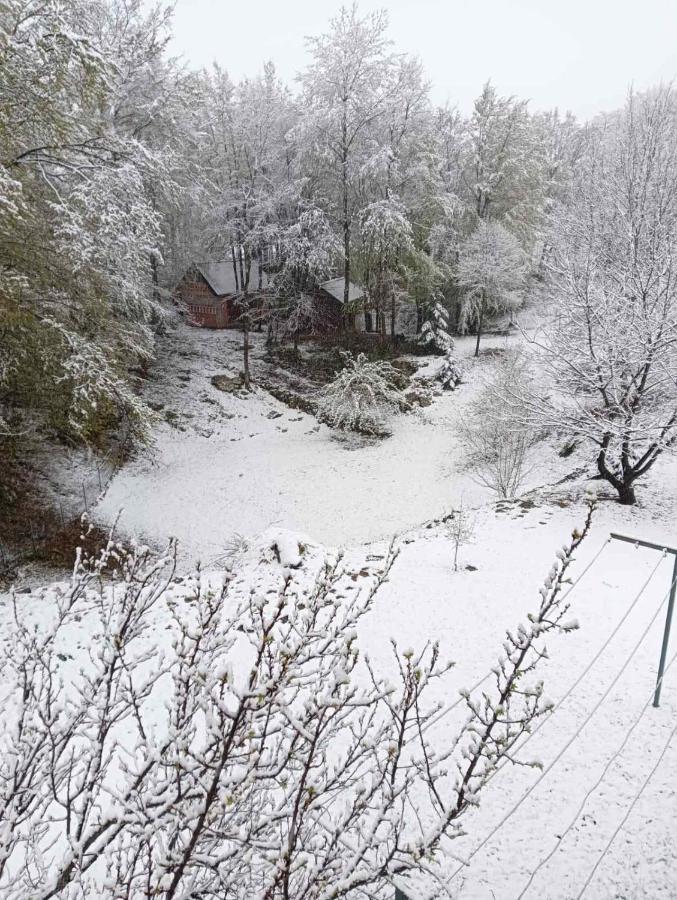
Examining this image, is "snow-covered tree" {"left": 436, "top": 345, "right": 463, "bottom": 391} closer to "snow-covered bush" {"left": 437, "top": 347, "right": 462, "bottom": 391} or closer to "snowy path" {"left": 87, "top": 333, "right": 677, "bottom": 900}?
"snow-covered bush" {"left": 437, "top": 347, "right": 462, "bottom": 391}

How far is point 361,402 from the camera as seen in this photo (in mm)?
18656

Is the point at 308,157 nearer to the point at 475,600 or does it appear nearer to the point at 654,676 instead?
the point at 475,600

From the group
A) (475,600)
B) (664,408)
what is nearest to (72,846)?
(475,600)

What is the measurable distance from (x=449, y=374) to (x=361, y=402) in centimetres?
514

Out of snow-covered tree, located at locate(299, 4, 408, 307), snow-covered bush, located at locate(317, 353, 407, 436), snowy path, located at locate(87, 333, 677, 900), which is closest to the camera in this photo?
snowy path, located at locate(87, 333, 677, 900)

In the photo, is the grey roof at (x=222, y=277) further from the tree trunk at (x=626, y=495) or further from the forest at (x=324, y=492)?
the tree trunk at (x=626, y=495)

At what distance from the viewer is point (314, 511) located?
14.5 meters

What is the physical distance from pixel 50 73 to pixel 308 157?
15.5 meters

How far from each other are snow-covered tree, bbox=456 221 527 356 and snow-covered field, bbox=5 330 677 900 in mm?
3771

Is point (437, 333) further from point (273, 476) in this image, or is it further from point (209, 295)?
point (273, 476)

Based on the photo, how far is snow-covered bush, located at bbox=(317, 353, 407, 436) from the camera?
18.5 m

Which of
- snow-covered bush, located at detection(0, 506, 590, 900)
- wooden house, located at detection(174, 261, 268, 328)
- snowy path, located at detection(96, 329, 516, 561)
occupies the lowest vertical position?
snowy path, located at detection(96, 329, 516, 561)

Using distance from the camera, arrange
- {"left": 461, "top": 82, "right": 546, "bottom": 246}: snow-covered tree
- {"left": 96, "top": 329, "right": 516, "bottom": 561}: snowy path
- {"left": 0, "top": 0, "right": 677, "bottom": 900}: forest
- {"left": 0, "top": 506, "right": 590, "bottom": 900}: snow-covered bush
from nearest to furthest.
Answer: {"left": 0, "top": 506, "right": 590, "bottom": 900}: snow-covered bush
{"left": 0, "top": 0, "right": 677, "bottom": 900}: forest
{"left": 96, "top": 329, "right": 516, "bottom": 561}: snowy path
{"left": 461, "top": 82, "right": 546, "bottom": 246}: snow-covered tree

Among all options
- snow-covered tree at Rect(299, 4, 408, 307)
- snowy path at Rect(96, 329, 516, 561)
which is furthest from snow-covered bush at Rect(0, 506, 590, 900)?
snow-covered tree at Rect(299, 4, 408, 307)
